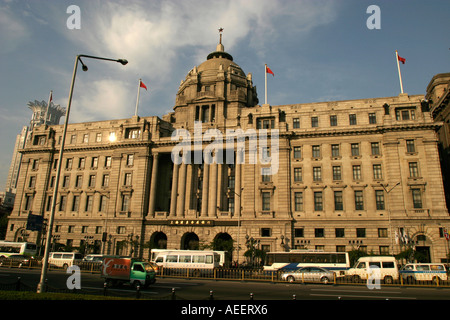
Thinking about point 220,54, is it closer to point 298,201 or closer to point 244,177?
point 244,177

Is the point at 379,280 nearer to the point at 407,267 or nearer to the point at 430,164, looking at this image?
the point at 407,267

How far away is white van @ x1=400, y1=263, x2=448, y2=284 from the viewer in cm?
3194

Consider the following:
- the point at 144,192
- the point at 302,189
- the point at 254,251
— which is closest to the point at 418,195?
the point at 302,189

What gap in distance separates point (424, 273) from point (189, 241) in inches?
1427

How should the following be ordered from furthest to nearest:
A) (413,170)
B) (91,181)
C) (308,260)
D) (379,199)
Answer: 1. (91,181)
2. (379,199)
3. (413,170)
4. (308,260)

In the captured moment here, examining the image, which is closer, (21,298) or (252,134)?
(21,298)

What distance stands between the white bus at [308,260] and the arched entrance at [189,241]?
1895 centimetres

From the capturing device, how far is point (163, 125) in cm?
6438

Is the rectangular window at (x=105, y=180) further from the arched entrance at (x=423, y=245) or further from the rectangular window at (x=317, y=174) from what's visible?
the arched entrance at (x=423, y=245)

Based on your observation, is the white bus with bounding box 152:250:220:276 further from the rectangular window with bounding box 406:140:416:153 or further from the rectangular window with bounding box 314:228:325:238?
the rectangular window with bounding box 406:140:416:153

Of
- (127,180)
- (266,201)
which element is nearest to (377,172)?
(266,201)

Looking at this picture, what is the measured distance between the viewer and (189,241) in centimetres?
5781
